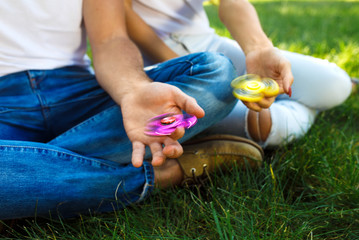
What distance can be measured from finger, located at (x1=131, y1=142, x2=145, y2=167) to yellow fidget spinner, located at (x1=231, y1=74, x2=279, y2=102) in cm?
33

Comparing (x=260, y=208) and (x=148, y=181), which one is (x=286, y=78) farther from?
(x=148, y=181)

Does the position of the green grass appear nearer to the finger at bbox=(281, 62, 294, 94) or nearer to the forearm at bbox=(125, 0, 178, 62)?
the finger at bbox=(281, 62, 294, 94)

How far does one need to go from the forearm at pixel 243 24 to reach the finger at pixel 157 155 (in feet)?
1.77

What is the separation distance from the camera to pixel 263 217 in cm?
105

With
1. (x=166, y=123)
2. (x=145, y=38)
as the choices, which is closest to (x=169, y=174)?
(x=166, y=123)

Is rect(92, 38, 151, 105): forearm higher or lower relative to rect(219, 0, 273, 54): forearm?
lower

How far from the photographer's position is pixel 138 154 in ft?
3.16

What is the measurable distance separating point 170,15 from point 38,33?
52 centimetres

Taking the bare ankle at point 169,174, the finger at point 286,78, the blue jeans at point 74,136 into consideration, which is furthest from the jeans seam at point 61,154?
the finger at point 286,78

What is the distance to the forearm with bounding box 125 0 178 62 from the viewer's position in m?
1.52

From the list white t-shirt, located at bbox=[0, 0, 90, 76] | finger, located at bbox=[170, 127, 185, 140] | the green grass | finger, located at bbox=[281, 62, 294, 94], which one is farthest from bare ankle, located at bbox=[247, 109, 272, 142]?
white t-shirt, located at bbox=[0, 0, 90, 76]

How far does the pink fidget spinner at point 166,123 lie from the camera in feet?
3.25

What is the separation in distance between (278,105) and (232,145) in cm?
33

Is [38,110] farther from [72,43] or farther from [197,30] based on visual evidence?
[197,30]
